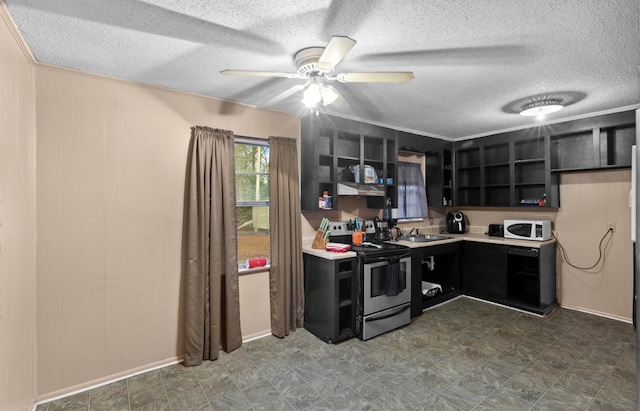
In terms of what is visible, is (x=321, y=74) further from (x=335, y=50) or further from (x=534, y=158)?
(x=534, y=158)

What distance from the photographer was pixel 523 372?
249 centimetres

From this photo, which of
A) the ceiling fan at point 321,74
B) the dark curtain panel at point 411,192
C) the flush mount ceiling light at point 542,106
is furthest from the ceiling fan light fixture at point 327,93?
the dark curtain panel at point 411,192

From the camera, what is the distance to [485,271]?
4207 mm

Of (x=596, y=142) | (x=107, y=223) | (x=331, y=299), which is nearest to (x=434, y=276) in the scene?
(x=331, y=299)

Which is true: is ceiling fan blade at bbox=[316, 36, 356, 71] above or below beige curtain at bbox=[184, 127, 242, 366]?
above

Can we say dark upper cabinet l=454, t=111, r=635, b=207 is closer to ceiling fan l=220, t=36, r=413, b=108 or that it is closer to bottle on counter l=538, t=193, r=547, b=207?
bottle on counter l=538, t=193, r=547, b=207

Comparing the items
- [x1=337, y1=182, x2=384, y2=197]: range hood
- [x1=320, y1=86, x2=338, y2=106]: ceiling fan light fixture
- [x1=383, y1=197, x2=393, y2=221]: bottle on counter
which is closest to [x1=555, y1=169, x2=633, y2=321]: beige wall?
[x1=383, y1=197, x2=393, y2=221]: bottle on counter

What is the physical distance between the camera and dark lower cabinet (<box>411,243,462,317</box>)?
366 cm

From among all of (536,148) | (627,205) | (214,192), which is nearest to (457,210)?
(536,148)

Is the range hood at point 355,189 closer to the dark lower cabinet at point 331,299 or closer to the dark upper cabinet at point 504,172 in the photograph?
the dark lower cabinet at point 331,299

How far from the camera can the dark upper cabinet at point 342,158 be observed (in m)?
3.38

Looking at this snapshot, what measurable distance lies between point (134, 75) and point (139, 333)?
215cm

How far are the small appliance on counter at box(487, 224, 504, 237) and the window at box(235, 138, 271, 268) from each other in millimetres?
3357

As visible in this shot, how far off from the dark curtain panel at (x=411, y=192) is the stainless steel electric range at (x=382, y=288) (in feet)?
4.27
